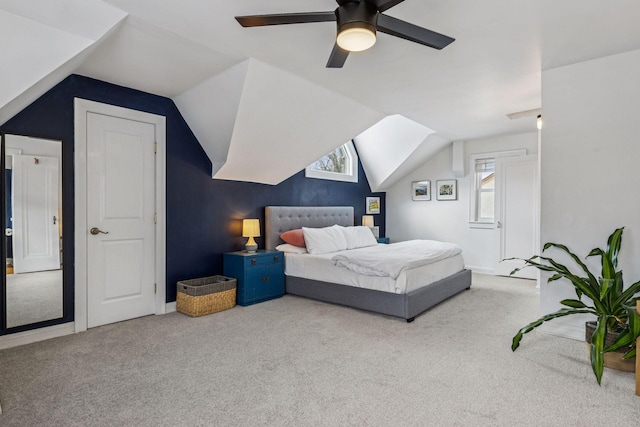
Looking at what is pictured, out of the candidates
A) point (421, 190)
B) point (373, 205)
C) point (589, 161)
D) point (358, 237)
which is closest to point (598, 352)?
point (589, 161)

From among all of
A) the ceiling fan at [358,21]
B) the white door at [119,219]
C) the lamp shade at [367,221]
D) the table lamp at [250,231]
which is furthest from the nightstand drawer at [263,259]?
the ceiling fan at [358,21]

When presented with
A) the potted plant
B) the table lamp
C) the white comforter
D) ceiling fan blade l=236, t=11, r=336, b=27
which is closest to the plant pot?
the potted plant

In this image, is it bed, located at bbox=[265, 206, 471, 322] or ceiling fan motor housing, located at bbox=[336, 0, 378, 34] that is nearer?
ceiling fan motor housing, located at bbox=[336, 0, 378, 34]

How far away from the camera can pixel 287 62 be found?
311cm

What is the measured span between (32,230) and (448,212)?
20.3 ft

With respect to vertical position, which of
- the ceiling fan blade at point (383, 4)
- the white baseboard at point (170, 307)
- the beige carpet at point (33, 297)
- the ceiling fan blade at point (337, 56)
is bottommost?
the white baseboard at point (170, 307)

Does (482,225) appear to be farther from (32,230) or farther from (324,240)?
(32,230)

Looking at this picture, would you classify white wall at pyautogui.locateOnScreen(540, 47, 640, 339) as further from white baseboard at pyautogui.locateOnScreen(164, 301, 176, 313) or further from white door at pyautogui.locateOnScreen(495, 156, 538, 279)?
white baseboard at pyautogui.locateOnScreen(164, 301, 176, 313)

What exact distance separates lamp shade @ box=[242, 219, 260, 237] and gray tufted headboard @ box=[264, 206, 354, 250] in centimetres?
42

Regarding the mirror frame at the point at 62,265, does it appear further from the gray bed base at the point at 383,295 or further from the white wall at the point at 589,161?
the white wall at the point at 589,161

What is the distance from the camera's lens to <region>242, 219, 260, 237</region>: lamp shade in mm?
4453

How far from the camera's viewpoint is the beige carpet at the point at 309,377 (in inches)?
75.9

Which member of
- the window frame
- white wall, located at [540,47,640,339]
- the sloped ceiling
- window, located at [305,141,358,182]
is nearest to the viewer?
the sloped ceiling

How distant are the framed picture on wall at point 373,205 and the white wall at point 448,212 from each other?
361 mm
